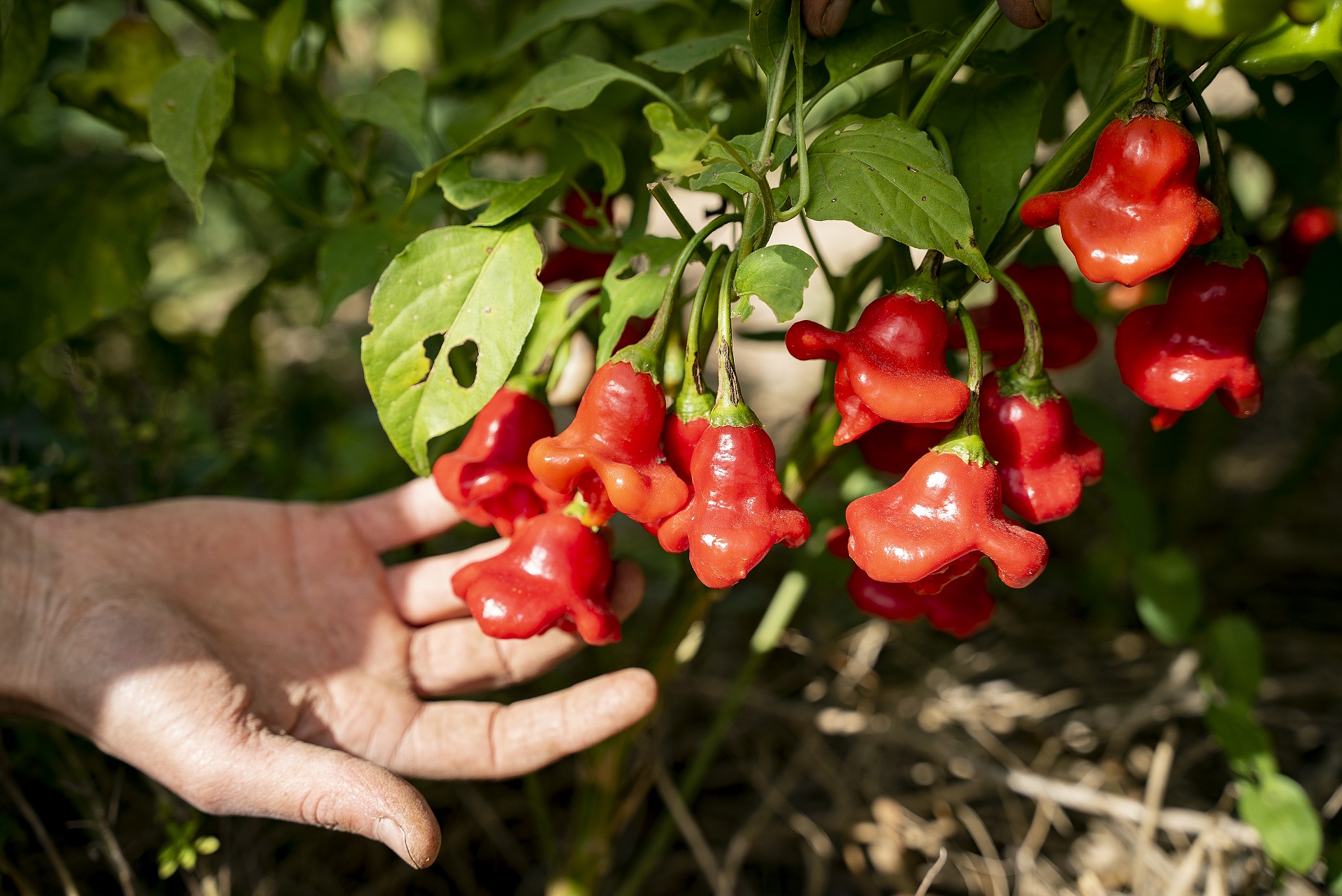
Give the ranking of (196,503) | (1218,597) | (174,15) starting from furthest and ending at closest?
(174,15) → (1218,597) → (196,503)

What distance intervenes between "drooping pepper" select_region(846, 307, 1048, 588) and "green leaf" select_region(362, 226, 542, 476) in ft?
0.88

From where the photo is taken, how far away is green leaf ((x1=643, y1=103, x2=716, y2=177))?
503mm

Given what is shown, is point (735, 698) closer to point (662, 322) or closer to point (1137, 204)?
point (662, 322)

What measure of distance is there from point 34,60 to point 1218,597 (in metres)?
1.95

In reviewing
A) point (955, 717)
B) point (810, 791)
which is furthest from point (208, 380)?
point (955, 717)

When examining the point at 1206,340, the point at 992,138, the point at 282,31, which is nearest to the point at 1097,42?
the point at 992,138

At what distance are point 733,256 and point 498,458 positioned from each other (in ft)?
0.85

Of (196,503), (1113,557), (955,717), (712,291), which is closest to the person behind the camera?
(712,291)

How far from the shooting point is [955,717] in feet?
4.37

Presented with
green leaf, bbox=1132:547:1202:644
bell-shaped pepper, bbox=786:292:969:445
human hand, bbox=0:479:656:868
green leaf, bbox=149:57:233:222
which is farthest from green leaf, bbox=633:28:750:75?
green leaf, bbox=1132:547:1202:644

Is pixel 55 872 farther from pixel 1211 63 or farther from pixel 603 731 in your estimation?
pixel 1211 63

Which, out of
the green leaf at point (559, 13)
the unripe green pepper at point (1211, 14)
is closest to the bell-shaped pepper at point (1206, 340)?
the unripe green pepper at point (1211, 14)

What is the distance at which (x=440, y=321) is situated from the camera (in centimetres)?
63

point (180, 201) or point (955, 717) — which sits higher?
point (180, 201)
